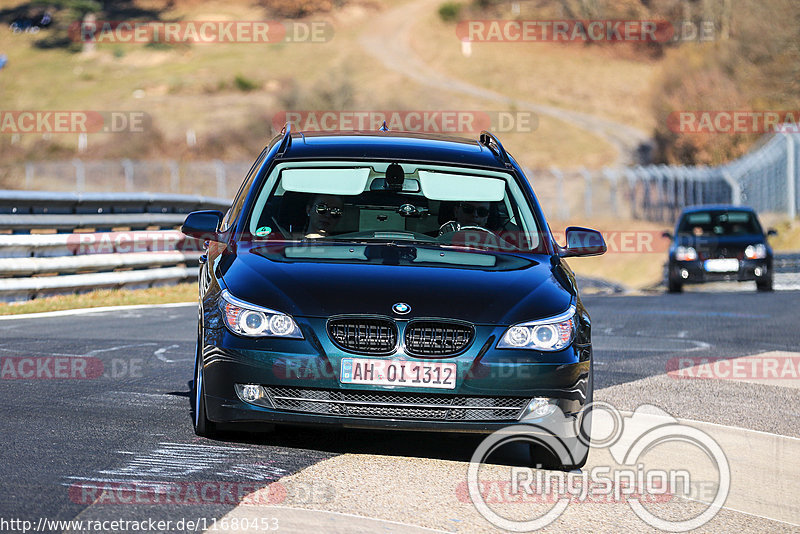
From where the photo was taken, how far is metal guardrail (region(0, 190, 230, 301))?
15219 millimetres

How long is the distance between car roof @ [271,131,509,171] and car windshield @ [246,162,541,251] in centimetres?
6

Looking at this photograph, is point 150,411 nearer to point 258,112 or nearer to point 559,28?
point 258,112

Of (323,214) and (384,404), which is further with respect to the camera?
(323,214)

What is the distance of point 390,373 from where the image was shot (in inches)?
233

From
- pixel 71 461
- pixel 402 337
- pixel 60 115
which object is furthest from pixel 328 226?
pixel 60 115

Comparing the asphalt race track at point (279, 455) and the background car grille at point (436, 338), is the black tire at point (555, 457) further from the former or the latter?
the background car grille at point (436, 338)
